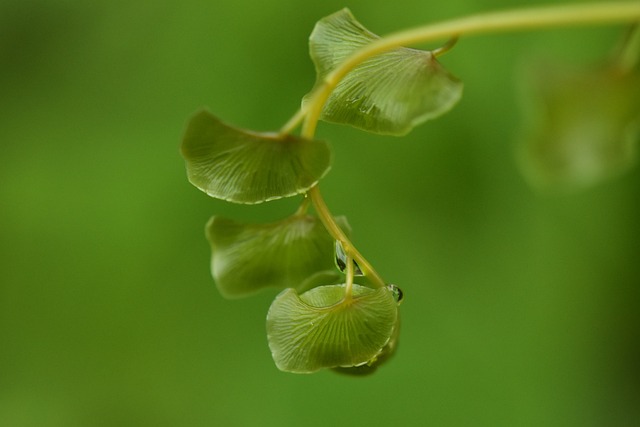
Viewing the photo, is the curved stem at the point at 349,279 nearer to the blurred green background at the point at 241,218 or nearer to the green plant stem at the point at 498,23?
the green plant stem at the point at 498,23

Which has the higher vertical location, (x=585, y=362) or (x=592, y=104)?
(x=592, y=104)

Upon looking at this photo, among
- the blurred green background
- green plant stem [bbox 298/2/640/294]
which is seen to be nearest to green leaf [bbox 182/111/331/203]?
green plant stem [bbox 298/2/640/294]

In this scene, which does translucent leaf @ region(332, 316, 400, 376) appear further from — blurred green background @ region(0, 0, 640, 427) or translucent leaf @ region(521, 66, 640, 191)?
blurred green background @ region(0, 0, 640, 427)

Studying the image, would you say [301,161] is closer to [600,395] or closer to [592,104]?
[592,104]

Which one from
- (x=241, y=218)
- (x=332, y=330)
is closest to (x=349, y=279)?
(x=332, y=330)

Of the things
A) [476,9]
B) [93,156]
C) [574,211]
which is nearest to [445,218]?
[574,211]

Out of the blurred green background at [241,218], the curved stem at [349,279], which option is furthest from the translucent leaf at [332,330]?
the blurred green background at [241,218]

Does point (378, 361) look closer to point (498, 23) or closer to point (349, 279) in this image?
point (349, 279)

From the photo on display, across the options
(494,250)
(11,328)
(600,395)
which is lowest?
(600,395)
